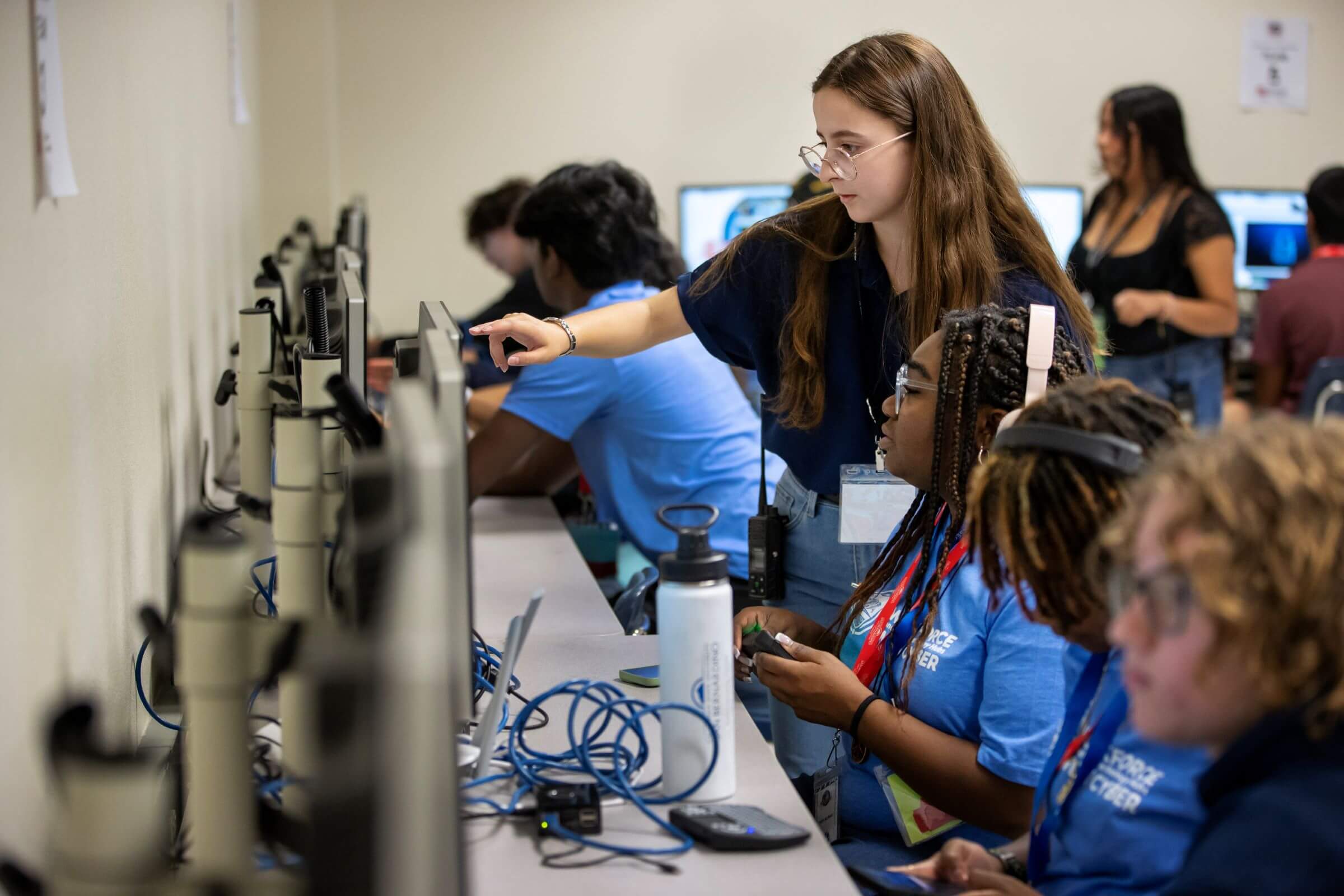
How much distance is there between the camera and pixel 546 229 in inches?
107

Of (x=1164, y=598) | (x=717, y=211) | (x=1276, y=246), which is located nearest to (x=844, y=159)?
(x=1164, y=598)

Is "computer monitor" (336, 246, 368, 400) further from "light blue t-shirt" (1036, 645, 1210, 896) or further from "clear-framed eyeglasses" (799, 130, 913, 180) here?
"light blue t-shirt" (1036, 645, 1210, 896)

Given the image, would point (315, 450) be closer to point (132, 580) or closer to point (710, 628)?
point (710, 628)

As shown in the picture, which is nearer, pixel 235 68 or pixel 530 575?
pixel 530 575

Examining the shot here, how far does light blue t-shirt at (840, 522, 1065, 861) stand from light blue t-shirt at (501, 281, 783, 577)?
106cm

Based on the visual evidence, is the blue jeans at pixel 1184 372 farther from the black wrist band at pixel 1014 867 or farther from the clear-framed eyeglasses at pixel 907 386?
the black wrist band at pixel 1014 867

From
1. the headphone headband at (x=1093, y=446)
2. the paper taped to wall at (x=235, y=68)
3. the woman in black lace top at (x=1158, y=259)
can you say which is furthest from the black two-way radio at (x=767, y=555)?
the woman in black lace top at (x=1158, y=259)

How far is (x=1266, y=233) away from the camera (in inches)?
200

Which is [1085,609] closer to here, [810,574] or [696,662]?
[696,662]

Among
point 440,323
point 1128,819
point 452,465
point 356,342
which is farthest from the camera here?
point 356,342

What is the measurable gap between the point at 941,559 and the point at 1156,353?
10.3ft

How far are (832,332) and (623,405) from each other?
75 cm

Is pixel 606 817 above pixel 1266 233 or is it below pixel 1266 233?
below

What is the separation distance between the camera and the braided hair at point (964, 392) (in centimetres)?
139
